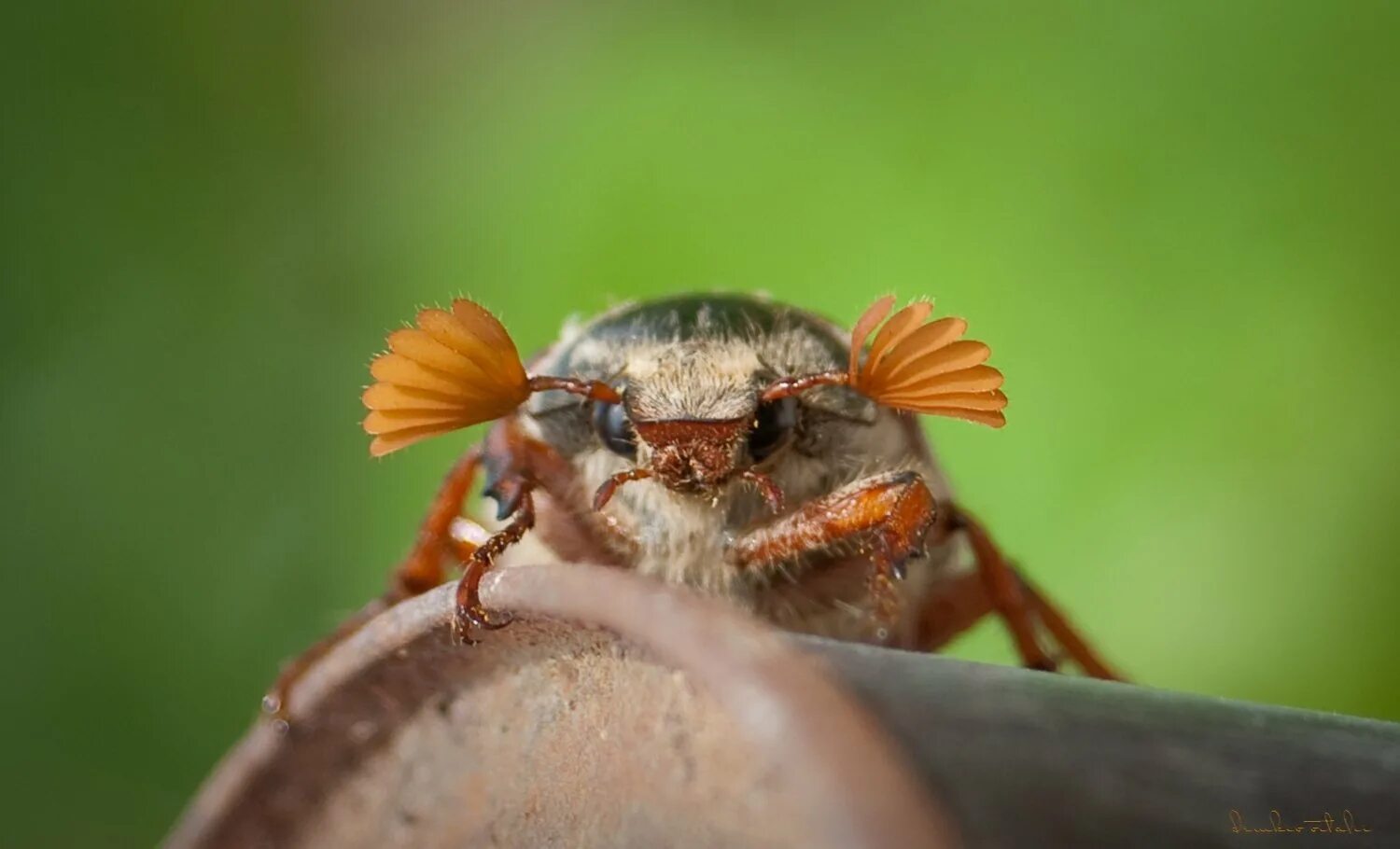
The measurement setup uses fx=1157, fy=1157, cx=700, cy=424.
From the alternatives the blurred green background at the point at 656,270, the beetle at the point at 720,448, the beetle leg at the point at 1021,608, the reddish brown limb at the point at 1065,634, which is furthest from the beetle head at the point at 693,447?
the blurred green background at the point at 656,270

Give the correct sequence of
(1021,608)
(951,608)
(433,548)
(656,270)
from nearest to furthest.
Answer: (433,548)
(1021,608)
(951,608)
(656,270)

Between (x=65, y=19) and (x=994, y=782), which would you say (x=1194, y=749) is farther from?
(x=65, y=19)

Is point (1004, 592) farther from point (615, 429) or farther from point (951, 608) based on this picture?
point (615, 429)

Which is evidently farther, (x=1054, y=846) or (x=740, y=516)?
(x=740, y=516)

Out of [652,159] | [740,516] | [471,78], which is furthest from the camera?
[471,78]

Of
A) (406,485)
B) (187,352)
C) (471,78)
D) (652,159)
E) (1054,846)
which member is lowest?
(406,485)

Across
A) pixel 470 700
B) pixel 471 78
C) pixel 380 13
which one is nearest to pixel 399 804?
pixel 470 700

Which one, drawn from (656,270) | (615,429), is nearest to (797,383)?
(615,429)
